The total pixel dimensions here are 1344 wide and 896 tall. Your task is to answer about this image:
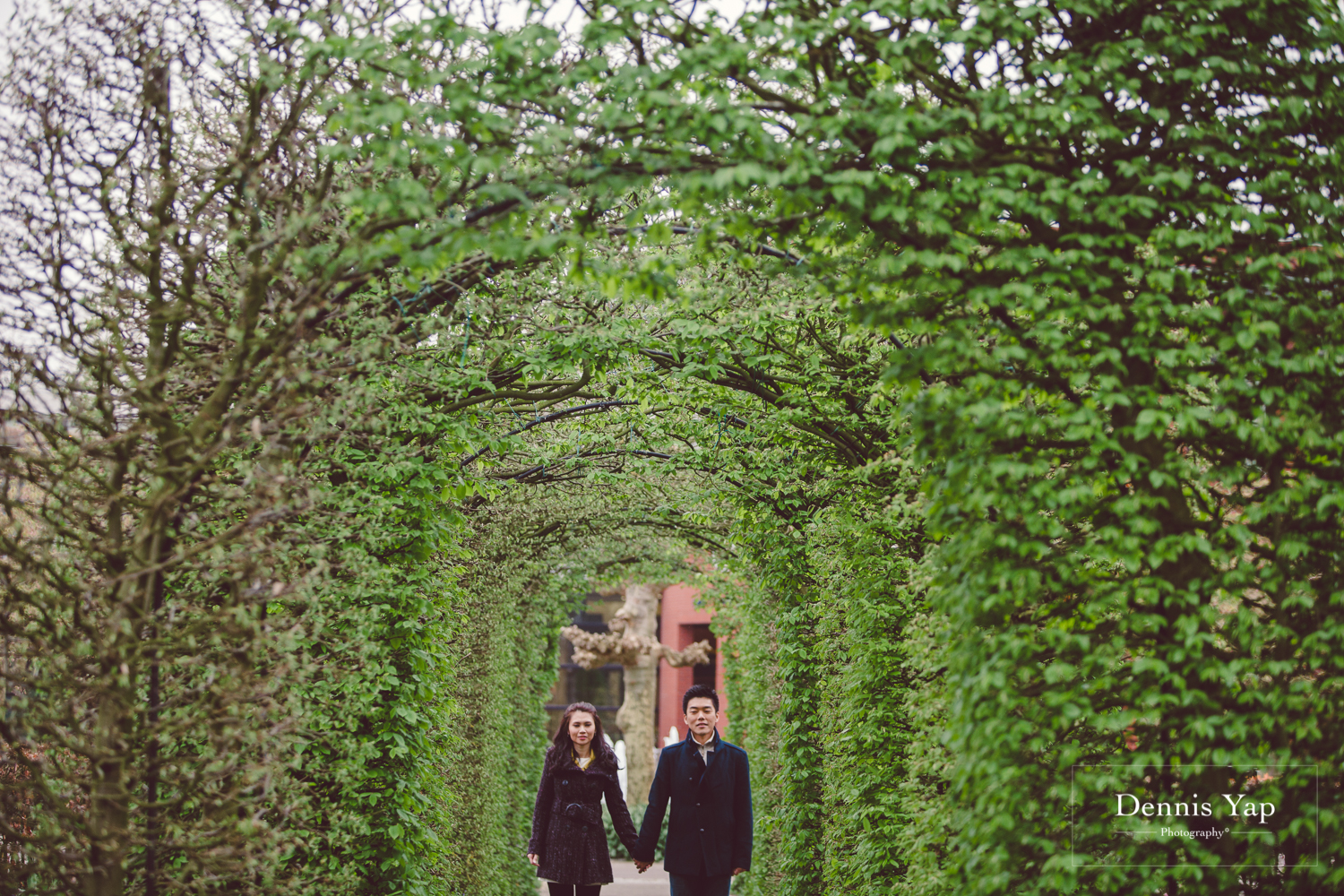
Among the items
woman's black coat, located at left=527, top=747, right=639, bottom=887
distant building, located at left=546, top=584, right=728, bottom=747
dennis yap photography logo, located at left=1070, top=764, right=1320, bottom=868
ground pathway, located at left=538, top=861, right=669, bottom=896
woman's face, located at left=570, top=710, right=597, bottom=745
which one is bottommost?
ground pathway, located at left=538, top=861, right=669, bottom=896

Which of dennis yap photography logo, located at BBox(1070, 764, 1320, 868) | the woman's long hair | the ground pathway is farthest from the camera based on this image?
Answer: the ground pathway

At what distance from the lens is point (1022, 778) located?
133 inches

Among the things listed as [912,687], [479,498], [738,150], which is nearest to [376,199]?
[738,150]

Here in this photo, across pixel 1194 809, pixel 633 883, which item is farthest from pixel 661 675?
pixel 1194 809

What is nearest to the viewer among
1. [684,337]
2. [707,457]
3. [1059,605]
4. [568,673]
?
[1059,605]

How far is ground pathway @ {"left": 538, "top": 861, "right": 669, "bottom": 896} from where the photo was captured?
15453 millimetres

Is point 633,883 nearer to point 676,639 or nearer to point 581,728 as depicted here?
point 581,728

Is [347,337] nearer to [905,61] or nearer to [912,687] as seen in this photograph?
[905,61]

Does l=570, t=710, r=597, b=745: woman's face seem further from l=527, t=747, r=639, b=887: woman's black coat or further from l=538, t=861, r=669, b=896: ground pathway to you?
l=538, t=861, r=669, b=896: ground pathway

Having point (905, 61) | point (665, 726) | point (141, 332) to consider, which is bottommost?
point (665, 726)

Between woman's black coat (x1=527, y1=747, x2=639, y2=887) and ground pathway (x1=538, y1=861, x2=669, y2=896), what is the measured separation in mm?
7717

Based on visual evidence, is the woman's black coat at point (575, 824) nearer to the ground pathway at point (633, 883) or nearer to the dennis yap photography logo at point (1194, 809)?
the dennis yap photography logo at point (1194, 809)

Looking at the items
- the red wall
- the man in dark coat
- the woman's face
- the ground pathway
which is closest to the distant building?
the red wall

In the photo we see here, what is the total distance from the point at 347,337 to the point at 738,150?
195 cm
